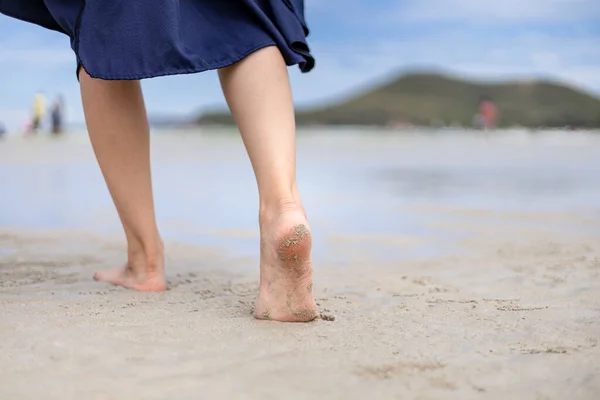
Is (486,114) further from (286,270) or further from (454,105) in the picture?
(286,270)

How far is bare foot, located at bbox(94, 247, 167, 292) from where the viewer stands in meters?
1.69

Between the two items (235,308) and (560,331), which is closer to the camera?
(560,331)

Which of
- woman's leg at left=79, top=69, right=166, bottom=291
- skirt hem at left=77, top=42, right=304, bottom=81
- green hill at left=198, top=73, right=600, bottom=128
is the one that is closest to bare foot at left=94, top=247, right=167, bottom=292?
woman's leg at left=79, top=69, right=166, bottom=291

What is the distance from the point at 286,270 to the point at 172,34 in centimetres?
42

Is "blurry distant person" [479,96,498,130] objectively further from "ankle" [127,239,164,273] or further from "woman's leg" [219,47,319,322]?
"woman's leg" [219,47,319,322]

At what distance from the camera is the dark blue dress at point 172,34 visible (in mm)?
1331

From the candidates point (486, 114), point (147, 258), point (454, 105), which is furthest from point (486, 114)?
point (147, 258)

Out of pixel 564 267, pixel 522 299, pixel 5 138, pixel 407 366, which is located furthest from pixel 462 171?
pixel 5 138

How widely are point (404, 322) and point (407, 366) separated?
27cm

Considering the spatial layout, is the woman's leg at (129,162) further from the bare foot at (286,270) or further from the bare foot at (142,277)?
the bare foot at (286,270)

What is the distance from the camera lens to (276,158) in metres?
1.37

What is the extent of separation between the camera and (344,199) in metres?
3.82

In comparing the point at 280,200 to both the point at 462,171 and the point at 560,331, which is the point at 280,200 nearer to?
the point at 560,331

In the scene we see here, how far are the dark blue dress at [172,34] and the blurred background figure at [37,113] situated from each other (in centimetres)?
1319
